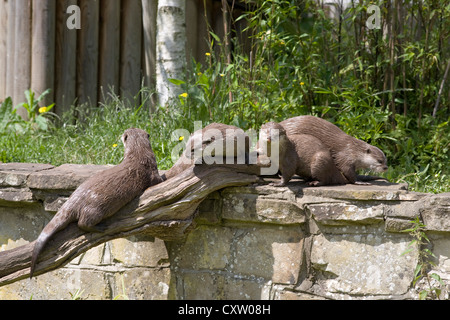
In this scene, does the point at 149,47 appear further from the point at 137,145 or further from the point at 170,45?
the point at 137,145

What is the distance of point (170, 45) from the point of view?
4.80 metres

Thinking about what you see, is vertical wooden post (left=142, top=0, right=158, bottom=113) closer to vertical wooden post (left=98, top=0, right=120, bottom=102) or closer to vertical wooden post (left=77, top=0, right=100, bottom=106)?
vertical wooden post (left=98, top=0, right=120, bottom=102)

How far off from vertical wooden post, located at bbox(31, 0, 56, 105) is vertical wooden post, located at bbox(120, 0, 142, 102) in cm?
75

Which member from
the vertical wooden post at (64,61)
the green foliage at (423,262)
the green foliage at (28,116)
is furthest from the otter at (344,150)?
the vertical wooden post at (64,61)

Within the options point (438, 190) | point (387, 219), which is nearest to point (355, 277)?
point (387, 219)

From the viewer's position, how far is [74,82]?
5465mm

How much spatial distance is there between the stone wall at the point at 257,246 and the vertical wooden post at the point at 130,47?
8.01 feet

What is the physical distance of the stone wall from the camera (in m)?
2.86

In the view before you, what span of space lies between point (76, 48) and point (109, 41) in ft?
1.08

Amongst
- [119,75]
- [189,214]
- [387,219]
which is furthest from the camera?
[119,75]

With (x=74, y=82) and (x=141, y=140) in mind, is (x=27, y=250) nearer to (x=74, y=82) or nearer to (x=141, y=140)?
(x=141, y=140)

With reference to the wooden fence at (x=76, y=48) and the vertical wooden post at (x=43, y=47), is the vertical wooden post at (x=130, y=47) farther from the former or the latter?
the vertical wooden post at (x=43, y=47)

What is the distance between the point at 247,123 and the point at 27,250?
6.32 feet

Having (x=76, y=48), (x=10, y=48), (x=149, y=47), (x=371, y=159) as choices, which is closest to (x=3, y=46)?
(x=10, y=48)
